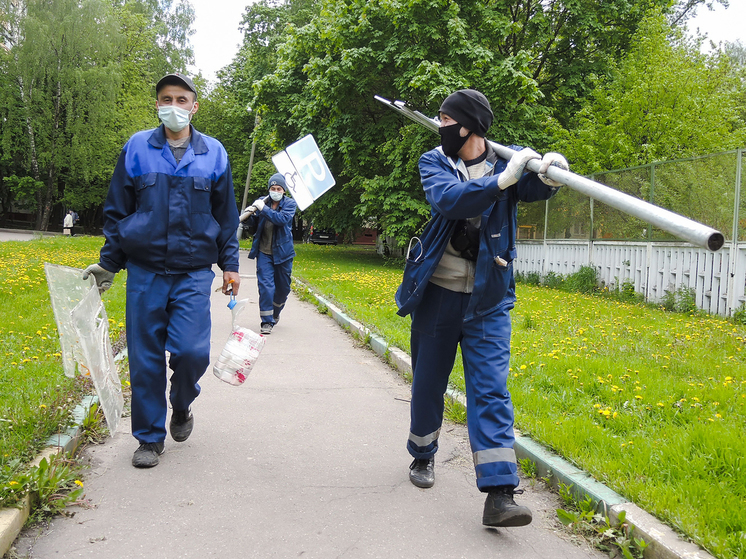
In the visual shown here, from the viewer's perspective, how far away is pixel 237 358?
431 centimetres

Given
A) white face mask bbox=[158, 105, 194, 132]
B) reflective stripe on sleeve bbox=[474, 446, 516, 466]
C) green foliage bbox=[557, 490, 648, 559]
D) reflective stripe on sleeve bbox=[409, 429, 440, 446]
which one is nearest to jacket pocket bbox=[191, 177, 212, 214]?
white face mask bbox=[158, 105, 194, 132]

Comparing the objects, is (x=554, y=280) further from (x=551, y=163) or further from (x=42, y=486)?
(x=42, y=486)

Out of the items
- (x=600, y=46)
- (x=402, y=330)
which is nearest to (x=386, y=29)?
(x=600, y=46)

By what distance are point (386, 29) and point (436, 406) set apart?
726 inches

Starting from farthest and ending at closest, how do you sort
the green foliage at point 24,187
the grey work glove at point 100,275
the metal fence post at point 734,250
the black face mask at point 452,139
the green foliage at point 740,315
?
the green foliage at point 24,187, the metal fence post at point 734,250, the green foliage at point 740,315, the grey work glove at point 100,275, the black face mask at point 452,139

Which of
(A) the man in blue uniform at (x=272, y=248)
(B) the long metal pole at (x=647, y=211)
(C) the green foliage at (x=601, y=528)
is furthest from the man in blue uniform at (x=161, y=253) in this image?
(A) the man in blue uniform at (x=272, y=248)

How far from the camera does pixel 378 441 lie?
4664 mm

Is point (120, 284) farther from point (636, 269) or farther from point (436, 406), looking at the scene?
point (436, 406)

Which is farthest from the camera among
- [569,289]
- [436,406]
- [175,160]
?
[569,289]

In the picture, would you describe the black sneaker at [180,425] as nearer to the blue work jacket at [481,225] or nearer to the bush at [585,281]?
the blue work jacket at [481,225]

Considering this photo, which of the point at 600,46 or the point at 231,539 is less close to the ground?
the point at 600,46

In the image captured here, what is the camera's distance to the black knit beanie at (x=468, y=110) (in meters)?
3.38

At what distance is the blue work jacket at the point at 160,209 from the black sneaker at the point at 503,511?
86.2 inches

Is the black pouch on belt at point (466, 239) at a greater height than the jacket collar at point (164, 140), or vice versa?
the jacket collar at point (164, 140)
